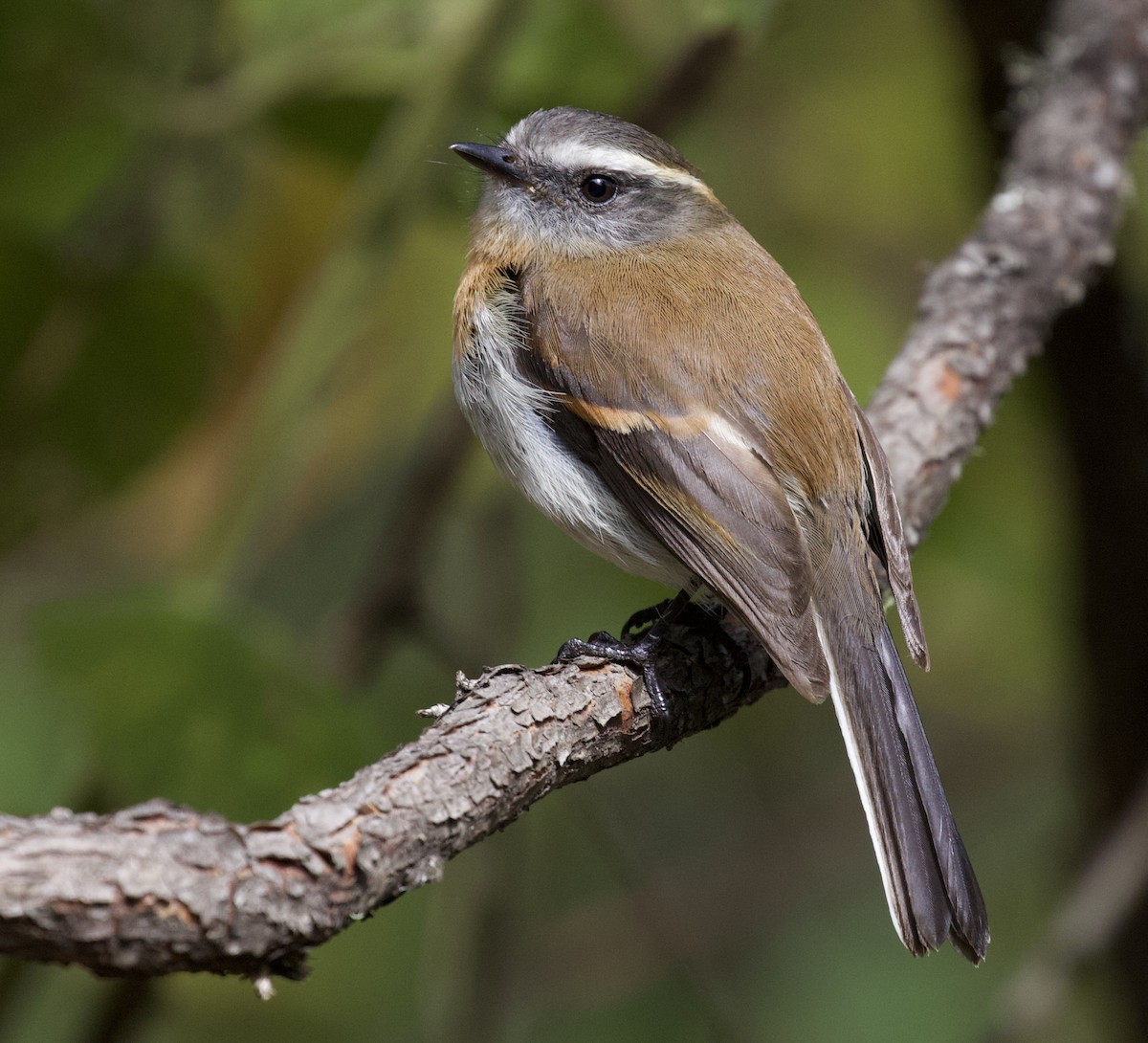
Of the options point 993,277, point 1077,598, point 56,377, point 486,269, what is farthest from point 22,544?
point 1077,598

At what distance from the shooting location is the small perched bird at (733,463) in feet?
8.39

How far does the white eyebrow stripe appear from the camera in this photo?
3.55m

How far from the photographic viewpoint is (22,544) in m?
3.65

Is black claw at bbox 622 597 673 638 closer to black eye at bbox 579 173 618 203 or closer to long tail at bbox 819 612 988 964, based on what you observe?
long tail at bbox 819 612 988 964

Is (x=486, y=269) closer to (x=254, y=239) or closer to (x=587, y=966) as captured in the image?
(x=254, y=239)

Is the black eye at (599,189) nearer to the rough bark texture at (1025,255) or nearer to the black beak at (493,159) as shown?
the black beak at (493,159)

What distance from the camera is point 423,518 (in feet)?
13.1

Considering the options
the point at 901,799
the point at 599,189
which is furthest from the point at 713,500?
the point at 599,189

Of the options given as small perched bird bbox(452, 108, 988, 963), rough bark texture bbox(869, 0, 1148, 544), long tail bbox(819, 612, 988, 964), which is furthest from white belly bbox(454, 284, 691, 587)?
rough bark texture bbox(869, 0, 1148, 544)

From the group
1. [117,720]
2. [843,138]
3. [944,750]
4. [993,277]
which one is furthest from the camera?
[944,750]

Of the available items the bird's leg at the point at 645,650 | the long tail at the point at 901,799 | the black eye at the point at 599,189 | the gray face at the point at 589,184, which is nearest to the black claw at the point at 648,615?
the bird's leg at the point at 645,650

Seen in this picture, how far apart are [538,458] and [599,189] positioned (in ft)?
3.12

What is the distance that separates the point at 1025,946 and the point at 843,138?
2.96m

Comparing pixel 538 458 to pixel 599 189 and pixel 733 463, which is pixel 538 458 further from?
pixel 599 189
